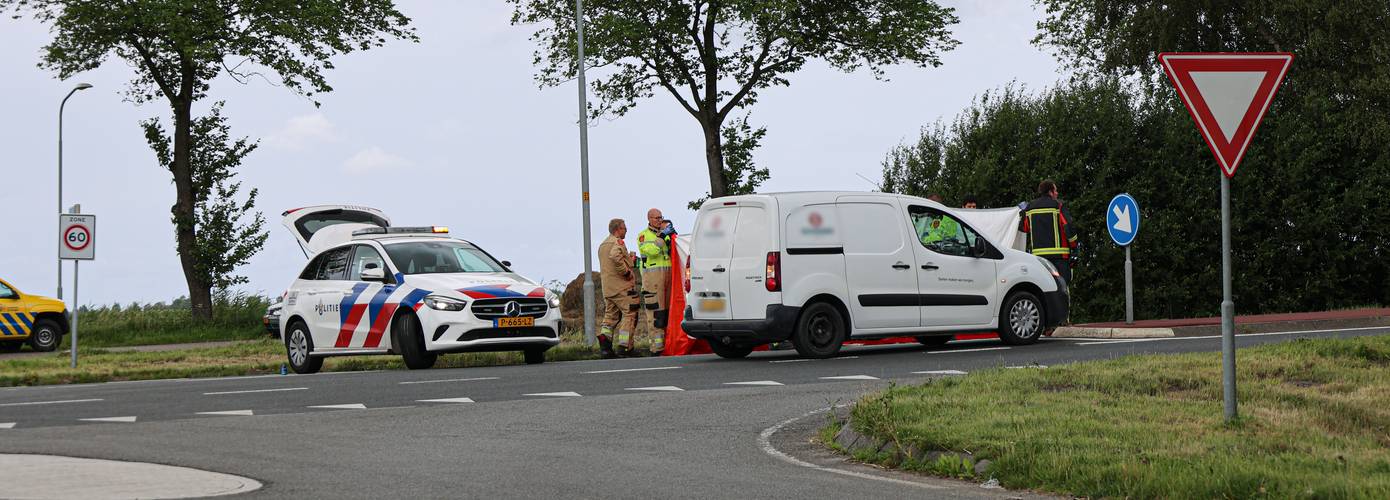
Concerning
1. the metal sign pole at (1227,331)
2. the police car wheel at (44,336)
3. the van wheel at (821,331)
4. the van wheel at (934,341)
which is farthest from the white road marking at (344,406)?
the police car wheel at (44,336)

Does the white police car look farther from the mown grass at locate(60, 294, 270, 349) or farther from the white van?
the mown grass at locate(60, 294, 270, 349)

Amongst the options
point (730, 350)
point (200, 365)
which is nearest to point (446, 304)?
point (730, 350)

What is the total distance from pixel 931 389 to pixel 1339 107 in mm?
23610

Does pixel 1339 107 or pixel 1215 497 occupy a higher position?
pixel 1339 107

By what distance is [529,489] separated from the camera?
835 cm

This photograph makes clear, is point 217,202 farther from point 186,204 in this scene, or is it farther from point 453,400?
point 453,400

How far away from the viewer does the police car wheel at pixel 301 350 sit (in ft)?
63.9

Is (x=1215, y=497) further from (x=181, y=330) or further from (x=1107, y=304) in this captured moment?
(x=181, y=330)

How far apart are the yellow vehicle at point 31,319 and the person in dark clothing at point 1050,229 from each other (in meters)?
21.7

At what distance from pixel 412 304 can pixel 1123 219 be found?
11.2m

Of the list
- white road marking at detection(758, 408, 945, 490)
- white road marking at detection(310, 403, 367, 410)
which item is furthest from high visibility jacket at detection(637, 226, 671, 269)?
white road marking at detection(758, 408, 945, 490)

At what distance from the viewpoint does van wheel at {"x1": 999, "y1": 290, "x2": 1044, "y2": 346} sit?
18859mm

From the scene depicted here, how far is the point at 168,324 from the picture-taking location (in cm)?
3794

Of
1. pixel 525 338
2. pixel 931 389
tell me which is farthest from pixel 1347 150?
pixel 931 389
